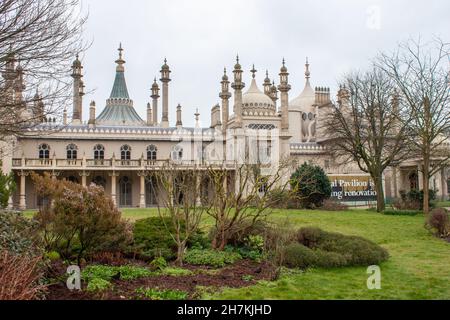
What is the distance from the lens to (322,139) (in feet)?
164

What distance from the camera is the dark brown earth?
7.91m

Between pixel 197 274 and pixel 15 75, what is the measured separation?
19.0 ft

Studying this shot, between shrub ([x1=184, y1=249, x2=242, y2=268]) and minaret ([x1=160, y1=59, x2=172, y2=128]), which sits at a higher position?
minaret ([x1=160, y1=59, x2=172, y2=128])

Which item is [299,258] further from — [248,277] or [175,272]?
[175,272]

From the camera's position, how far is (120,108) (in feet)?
156

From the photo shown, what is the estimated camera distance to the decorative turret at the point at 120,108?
4644cm

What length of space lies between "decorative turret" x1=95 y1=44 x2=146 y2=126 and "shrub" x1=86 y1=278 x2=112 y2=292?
3863 centimetres

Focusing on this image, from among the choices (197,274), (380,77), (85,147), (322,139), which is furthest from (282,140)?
(197,274)

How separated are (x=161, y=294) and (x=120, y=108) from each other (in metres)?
41.3

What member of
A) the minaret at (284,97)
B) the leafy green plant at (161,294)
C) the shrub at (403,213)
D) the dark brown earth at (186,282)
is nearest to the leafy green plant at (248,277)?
the dark brown earth at (186,282)

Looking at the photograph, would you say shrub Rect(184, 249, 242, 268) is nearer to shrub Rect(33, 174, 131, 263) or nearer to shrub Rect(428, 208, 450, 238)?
shrub Rect(33, 174, 131, 263)

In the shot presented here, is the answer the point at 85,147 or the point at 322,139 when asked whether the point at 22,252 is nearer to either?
the point at 85,147

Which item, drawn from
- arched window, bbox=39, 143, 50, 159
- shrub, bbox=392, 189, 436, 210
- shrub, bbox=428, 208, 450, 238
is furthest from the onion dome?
shrub, bbox=428, 208, 450, 238

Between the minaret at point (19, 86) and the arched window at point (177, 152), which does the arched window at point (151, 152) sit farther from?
the minaret at point (19, 86)
